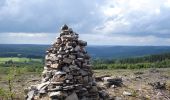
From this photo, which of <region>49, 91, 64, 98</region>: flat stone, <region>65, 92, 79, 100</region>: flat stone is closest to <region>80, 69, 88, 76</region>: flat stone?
<region>65, 92, 79, 100</region>: flat stone

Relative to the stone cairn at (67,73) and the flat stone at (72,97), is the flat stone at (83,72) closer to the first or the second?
the stone cairn at (67,73)

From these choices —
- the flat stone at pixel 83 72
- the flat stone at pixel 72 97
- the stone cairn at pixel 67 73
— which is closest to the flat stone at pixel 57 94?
the stone cairn at pixel 67 73

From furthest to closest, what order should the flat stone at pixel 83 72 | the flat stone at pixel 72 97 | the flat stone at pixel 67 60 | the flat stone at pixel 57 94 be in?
the flat stone at pixel 83 72
the flat stone at pixel 67 60
the flat stone at pixel 72 97
the flat stone at pixel 57 94

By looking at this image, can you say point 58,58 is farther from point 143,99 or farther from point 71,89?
point 143,99

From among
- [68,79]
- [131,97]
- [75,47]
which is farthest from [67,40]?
[131,97]

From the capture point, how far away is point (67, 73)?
30953mm

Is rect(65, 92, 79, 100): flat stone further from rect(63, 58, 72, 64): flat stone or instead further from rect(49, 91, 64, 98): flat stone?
rect(63, 58, 72, 64): flat stone

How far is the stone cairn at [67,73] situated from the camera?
1210 inches

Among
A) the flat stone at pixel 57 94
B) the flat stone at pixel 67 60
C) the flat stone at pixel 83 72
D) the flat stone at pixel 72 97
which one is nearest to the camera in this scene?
the flat stone at pixel 57 94

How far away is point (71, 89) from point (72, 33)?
4037 mm

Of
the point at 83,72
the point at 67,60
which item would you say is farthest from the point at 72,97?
the point at 67,60

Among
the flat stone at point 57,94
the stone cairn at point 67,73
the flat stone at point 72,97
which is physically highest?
the stone cairn at point 67,73

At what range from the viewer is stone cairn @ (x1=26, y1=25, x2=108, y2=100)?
101ft

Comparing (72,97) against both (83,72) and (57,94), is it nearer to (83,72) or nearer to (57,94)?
(57,94)
